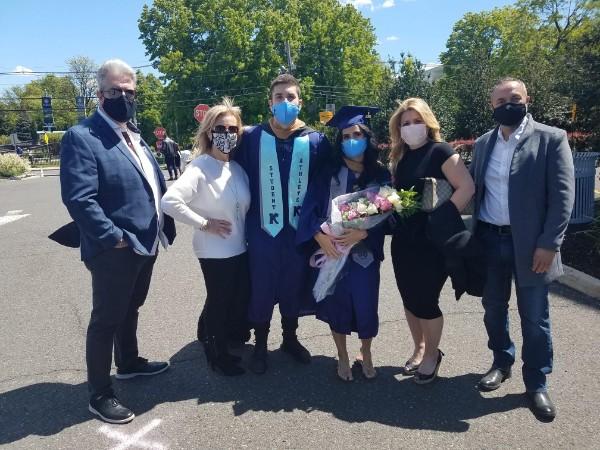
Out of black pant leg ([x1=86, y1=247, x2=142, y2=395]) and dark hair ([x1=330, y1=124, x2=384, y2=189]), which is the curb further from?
black pant leg ([x1=86, y1=247, x2=142, y2=395])

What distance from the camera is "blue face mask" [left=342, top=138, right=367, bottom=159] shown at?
3.32 metres

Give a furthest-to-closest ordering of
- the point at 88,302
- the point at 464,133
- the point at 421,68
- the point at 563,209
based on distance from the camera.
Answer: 1. the point at 421,68
2. the point at 464,133
3. the point at 88,302
4. the point at 563,209

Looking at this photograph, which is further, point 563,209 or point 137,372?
point 137,372

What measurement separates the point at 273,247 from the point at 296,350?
3.22 ft

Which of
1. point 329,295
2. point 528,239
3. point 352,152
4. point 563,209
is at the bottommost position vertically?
point 329,295

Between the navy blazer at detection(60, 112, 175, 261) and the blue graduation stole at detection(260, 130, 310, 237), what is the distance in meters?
0.84

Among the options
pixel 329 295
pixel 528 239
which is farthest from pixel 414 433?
pixel 528 239

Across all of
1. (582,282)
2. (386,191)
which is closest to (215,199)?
(386,191)

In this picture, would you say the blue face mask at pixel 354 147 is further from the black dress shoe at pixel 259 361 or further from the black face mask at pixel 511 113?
the black dress shoe at pixel 259 361

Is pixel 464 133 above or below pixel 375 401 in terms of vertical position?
above

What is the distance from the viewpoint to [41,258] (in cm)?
769

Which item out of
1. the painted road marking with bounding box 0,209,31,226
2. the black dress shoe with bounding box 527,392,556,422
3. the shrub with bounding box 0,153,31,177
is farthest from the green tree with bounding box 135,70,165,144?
the black dress shoe with bounding box 527,392,556,422

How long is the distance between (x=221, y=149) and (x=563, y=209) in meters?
2.37

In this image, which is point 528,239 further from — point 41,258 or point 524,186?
point 41,258
